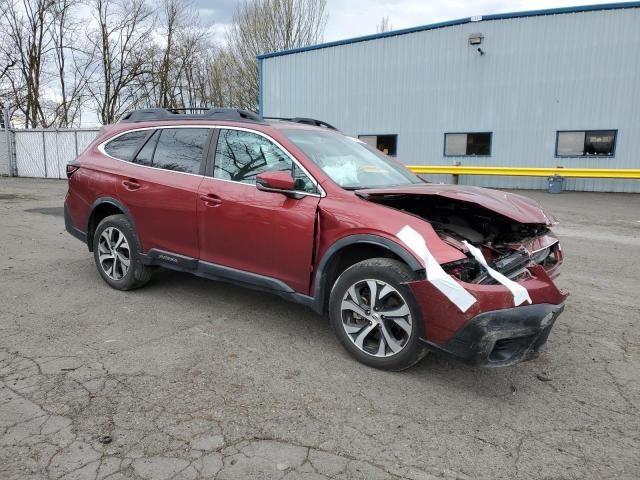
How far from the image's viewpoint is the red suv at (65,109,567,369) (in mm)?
2967

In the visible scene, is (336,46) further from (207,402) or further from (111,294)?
(207,402)

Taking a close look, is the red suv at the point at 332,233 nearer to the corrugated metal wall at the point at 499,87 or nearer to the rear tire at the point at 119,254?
the rear tire at the point at 119,254

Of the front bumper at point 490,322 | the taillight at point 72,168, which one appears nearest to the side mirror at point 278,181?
the front bumper at point 490,322

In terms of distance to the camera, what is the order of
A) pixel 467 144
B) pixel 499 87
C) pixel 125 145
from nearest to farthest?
pixel 125 145
pixel 499 87
pixel 467 144

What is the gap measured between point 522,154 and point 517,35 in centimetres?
428

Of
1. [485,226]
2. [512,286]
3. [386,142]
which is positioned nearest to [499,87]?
[386,142]

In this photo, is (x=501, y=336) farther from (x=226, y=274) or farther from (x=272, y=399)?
(x=226, y=274)

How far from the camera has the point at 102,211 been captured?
5223mm

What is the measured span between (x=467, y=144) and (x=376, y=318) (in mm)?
17912

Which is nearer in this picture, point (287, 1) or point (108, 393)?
point (108, 393)

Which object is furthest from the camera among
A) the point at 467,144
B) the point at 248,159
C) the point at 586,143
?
the point at 467,144

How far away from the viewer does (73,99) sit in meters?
30.5

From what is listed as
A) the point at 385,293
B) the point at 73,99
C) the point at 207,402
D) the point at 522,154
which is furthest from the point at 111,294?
the point at 73,99

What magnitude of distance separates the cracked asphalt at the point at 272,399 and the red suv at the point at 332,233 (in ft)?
1.13
